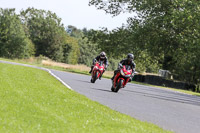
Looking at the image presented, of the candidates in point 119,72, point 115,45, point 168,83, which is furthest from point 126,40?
point 119,72

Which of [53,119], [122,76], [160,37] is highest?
[160,37]

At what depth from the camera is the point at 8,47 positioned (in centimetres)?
8138

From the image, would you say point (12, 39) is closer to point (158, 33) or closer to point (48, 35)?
point (48, 35)

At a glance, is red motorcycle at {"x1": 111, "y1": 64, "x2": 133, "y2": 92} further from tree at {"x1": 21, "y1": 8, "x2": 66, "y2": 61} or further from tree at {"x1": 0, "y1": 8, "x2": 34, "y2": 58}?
tree at {"x1": 21, "y1": 8, "x2": 66, "y2": 61}

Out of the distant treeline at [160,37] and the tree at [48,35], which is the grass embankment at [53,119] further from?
the tree at [48,35]

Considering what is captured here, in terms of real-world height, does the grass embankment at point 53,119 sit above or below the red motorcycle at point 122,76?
below

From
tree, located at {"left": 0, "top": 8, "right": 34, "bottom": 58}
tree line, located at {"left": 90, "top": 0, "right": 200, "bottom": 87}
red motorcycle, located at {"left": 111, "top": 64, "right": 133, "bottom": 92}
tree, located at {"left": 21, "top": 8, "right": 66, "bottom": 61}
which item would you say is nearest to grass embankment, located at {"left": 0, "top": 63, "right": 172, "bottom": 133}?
red motorcycle, located at {"left": 111, "top": 64, "right": 133, "bottom": 92}

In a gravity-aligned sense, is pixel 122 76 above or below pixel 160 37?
below

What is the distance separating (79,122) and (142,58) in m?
37.0

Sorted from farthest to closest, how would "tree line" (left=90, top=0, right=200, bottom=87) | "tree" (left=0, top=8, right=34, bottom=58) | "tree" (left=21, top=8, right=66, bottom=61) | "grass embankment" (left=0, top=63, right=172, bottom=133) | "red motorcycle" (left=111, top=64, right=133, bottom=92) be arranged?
"tree" (left=21, top=8, right=66, bottom=61) → "tree" (left=0, top=8, right=34, bottom=58) → "tree line" (left=90, top=0, right=200, bottom=87) → "red motorcycle" (left=111, top=64, right=133, bottom=92) → "grass embankment" (left=0, top=63, right=172, bottom=133)

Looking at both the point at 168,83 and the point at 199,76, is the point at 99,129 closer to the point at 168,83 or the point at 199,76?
the point at 168,83

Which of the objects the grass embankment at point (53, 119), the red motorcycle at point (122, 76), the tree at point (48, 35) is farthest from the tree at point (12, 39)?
the grass embankment at point (53, 119)

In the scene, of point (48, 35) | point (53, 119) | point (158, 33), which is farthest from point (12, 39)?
point (53, 119)

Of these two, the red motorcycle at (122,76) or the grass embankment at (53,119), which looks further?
the red motorcycle at (122,76)
